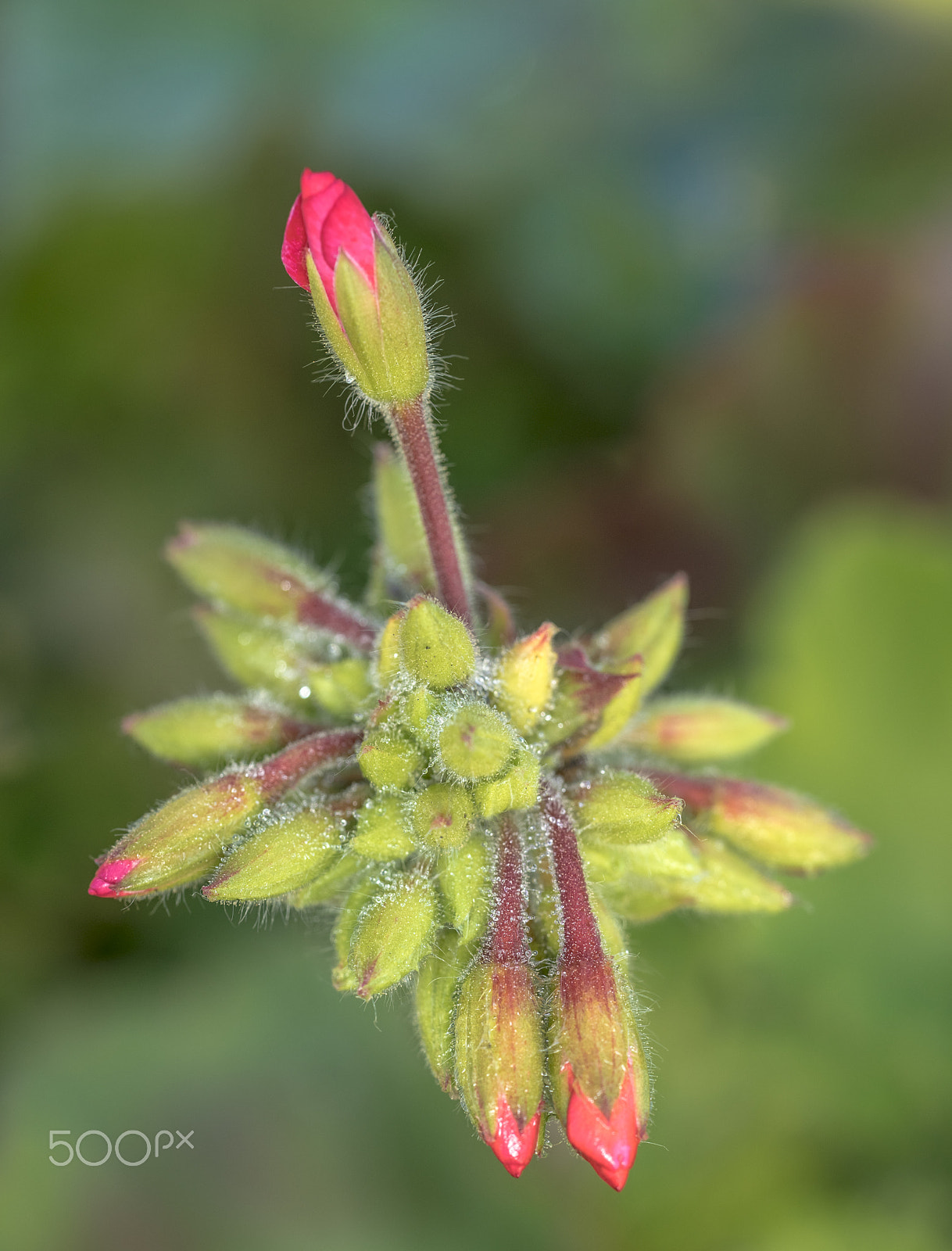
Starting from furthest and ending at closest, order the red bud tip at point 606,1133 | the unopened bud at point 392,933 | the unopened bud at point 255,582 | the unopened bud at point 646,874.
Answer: the unopened bud at point 255,582 < the unopened bud at point 646,874 < the unopened bud at point 392,933 < the red bud tip at point 606,1133

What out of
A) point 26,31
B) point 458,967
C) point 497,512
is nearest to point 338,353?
point 458,967

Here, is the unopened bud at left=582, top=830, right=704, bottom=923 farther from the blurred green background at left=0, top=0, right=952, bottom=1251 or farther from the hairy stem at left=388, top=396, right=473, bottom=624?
the blurred green background at left=0, top=0, right=952, bottom=1251

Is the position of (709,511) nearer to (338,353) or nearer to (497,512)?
(497,512)

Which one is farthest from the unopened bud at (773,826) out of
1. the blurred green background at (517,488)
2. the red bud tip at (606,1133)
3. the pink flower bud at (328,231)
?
the blurred green background at (517,488)

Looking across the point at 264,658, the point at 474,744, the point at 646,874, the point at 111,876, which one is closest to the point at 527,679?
the point at 474,744

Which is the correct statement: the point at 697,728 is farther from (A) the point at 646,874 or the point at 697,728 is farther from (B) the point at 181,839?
(B) the point at 181,839

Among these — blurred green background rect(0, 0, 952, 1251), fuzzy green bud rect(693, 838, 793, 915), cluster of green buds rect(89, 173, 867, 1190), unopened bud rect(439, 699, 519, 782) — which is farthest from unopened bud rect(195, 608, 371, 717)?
blurred green background rect(0, 0, 952, 1251)

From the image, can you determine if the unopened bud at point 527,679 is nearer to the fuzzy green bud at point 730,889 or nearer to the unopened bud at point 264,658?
the unopened bud at point 264,658
